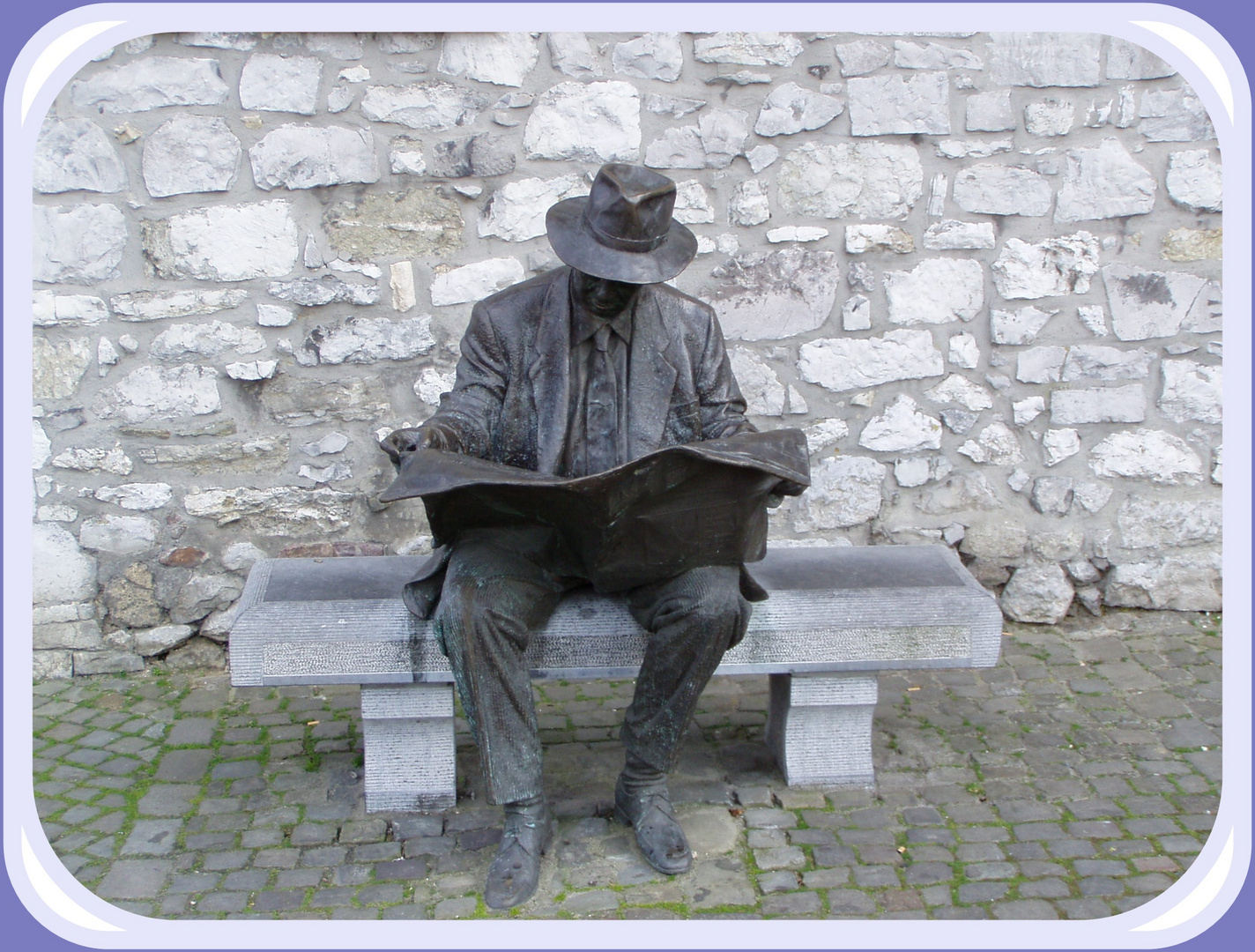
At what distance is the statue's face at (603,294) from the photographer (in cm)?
309

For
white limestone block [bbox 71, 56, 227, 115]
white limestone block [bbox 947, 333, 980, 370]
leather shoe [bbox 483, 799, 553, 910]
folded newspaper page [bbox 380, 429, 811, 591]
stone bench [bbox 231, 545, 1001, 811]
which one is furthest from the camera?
white limestone block [bbox 947, 333, 980, 370]

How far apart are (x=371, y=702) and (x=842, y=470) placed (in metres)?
2.09

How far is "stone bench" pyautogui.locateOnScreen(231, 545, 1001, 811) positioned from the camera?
10.5 ft

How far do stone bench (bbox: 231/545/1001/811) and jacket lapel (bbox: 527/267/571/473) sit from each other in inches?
16.9

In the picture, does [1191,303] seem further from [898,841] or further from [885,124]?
[898,841]

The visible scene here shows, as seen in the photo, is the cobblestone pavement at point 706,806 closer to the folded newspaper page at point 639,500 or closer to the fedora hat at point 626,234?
the folded newspaper page at point 639,500

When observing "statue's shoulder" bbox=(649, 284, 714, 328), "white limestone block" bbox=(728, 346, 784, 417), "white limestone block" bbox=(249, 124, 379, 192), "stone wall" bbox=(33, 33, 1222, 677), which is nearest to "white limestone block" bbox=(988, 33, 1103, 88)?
"stone wall" bbox=(33, 33, 1222, 677)

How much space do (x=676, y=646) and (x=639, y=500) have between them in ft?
1.45

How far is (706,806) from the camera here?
3.35 metres

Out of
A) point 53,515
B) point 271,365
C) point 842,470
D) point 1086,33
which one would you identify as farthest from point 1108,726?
point 53,515

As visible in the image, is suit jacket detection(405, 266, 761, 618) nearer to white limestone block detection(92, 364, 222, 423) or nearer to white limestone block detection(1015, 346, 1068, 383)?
white limestone block detection(92, 364, 222, 423)

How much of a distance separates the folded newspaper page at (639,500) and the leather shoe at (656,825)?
0.57m

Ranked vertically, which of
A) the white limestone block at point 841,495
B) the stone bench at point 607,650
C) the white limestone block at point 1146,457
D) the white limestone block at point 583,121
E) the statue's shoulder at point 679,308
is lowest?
the stone bench at point 607,650

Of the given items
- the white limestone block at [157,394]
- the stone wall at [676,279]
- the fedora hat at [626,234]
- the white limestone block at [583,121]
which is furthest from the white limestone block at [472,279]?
the fedora hat at [626,234]
